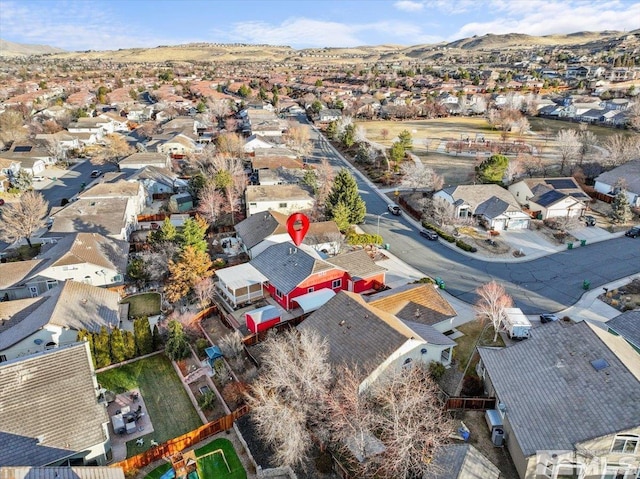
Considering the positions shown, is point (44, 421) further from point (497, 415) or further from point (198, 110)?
point (198, 110)

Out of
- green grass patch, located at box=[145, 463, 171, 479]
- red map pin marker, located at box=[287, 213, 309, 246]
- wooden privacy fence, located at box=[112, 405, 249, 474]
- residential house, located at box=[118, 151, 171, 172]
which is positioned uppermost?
red map pin marker, located at box=[287, 213, 309, 246]

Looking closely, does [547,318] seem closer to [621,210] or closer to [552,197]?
[552,197]

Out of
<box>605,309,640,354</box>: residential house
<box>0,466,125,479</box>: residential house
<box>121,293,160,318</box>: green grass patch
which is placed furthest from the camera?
<box>121,293,160,318</box>: green grass patch

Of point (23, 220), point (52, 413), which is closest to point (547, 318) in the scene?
point (52, 413)

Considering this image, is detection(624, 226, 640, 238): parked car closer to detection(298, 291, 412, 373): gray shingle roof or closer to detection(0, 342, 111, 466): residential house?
detection(298, 291, 412, 373): gray shingle roof

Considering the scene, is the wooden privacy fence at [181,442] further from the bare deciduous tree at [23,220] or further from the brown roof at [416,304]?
the bare deciduous tree at [23,220]

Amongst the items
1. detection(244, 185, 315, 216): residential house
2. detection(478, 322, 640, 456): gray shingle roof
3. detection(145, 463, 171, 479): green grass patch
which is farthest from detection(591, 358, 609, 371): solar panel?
detection(244, 185, 315, 216): residential house

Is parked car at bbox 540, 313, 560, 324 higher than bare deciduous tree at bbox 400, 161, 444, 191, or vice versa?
bare deciduous tree at bbox 400, 161, 444, 191

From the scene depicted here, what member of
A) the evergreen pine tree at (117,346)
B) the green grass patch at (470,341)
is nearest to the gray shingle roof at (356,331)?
the green grass patch at (470,341)

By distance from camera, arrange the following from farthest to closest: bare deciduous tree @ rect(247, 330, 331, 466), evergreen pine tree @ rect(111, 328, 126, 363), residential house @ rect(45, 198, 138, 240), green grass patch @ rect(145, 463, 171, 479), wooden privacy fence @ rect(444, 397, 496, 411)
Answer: residential house @ rect(45, 198, 138, 240) < evergreen pine tree @ rect(111, 328, 126, 363) < wooden privacy fence @ rect(444, 397, 496, 411) < green grass patch @ rect(145, 463, 171, 479) < bare deciduous tree @ rect(247, 330, 331, 466)
